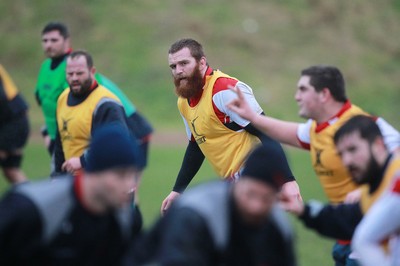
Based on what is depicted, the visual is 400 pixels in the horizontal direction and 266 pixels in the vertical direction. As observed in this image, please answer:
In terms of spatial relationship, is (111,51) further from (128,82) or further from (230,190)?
(230,190)

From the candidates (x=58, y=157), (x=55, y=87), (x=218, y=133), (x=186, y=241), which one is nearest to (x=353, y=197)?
(x=186, y=241)

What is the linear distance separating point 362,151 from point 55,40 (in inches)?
234

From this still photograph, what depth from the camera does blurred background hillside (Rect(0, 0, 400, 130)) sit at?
2703 cm

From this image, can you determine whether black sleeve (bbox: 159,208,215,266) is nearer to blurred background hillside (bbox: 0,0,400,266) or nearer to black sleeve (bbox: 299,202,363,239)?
black sleeve (bbox: 299,202,363,239)

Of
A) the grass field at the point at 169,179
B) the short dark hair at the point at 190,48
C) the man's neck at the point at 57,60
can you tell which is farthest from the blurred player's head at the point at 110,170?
the grass field at the point at 169,179

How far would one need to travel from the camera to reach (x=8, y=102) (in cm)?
862

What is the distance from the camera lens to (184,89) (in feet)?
25.2

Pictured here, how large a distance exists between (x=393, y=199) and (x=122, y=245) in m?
1.59

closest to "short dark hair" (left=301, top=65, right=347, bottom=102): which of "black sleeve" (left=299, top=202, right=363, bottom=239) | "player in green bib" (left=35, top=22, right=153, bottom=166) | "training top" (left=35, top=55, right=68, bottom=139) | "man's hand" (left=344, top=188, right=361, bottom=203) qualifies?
"man's hand" (left=344, top=188, right=361, bottom=203)

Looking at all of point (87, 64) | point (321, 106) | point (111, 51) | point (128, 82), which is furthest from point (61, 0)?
point (321, 106)

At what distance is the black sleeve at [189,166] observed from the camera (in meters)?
7.99

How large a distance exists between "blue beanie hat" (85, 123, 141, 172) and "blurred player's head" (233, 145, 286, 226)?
634 mm

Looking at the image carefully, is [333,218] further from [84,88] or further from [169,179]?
[169,179]

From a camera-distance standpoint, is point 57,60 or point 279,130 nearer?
point 279,130
